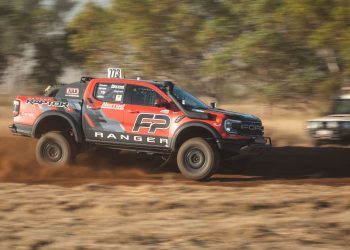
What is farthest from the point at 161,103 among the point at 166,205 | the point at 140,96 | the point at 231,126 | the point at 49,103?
the point at 166,205

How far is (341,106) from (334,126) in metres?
1.04

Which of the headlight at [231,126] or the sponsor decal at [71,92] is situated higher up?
the sponsor decal at [71,92]

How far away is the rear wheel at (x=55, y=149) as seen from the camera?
37.7 feet

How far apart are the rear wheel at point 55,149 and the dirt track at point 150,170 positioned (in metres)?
0.18

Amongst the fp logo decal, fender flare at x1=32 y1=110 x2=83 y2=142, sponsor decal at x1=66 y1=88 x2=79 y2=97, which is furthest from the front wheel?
sponsor decal at x1=66 y1=88 x2=79 y2=97

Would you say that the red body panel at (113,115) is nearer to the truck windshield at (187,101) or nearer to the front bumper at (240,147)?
the front bumper at (240,147)

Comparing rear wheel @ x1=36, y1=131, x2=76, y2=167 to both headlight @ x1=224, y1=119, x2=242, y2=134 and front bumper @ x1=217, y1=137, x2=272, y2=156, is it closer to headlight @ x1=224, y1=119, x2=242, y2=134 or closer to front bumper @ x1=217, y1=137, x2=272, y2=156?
front bumper @ x1=217, y1=137, x2=272, y2=156

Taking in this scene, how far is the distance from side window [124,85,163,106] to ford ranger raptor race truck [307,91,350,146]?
5.51 m

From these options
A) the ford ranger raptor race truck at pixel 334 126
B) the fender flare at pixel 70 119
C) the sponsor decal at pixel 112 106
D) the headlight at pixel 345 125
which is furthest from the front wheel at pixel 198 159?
the headlight at pixel 345 125

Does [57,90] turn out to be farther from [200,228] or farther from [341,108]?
[341,108]

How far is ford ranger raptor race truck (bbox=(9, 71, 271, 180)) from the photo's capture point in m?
10.8

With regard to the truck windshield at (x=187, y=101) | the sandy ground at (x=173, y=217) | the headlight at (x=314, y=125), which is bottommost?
Result: the sandy ground at (x=173, y=217)

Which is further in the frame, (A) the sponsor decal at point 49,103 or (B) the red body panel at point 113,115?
(A) the sponsor decal at point 49,103

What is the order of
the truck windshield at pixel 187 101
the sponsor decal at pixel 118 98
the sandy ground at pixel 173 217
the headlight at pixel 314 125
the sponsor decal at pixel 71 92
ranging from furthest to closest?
the headlight at pixel 314 125 < the sponsor decal at pixel 71 92 < the sponsor decal at pixel 118 98 < the truck windshield at pixel 187 101 < the sandy ground at pixel 173 217
